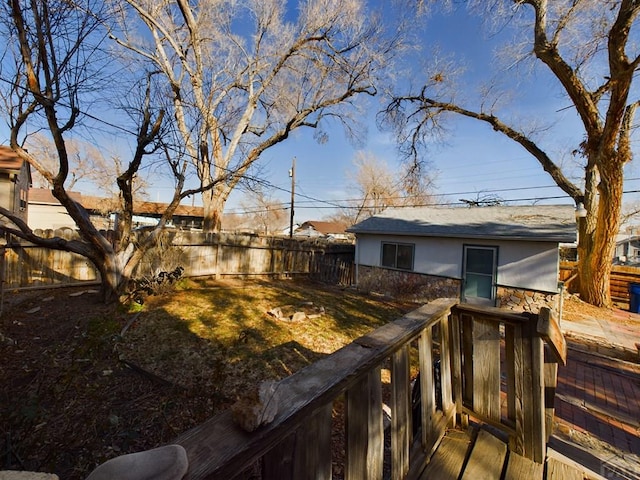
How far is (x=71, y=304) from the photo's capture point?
562cm

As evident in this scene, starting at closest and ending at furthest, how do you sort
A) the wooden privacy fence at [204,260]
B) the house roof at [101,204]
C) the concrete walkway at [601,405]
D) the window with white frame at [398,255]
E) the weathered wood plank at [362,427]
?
the weathered wood plank at [362,427] < the concrete walkway at [601,405] < the wooden privacy fence at [204,260] < the window with white frame at [398,255] < the house roof at [101,204]

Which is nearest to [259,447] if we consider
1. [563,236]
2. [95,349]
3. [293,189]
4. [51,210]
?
[95,349]

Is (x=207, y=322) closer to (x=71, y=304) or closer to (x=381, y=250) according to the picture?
(x=71, y=304)

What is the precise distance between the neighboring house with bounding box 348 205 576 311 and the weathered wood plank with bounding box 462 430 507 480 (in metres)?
7.14

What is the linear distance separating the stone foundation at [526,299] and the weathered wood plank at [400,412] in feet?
25.6

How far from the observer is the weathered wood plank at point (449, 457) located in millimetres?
1639

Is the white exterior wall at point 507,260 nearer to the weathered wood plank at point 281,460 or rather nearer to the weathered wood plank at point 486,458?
the weathered wood plank at point 486,458

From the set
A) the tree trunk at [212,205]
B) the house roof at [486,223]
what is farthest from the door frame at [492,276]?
the tree trunk at [212,205]

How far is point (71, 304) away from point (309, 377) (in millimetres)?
6737

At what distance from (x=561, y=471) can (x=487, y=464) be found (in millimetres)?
447

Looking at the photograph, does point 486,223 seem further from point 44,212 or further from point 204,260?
point 44,212

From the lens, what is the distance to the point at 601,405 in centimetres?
347

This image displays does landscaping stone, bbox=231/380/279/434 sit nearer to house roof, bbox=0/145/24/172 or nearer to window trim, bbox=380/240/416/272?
window trim, bbox=380/240/416/272

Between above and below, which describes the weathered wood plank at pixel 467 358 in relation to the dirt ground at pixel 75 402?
above
